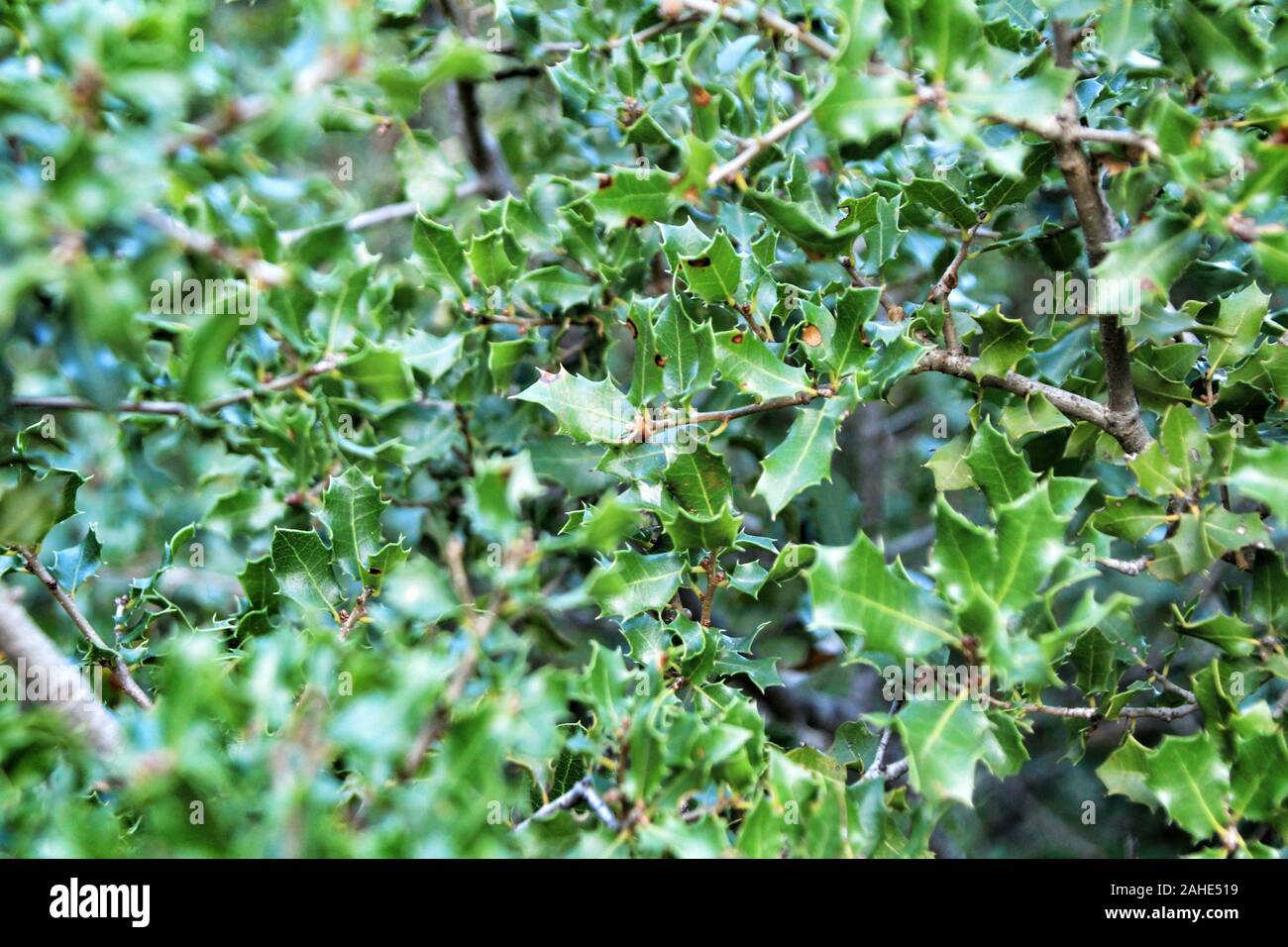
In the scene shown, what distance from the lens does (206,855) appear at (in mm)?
1072

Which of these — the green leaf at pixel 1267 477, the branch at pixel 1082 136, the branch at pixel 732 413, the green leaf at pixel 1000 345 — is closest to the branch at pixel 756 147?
the branch at pixel 1082 136

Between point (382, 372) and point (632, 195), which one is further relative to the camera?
point (632, 195)

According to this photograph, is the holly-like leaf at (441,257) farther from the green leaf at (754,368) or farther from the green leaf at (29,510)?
the green leaf at (29,510)

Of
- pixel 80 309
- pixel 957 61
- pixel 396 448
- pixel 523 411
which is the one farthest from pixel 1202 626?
pixel 80 309

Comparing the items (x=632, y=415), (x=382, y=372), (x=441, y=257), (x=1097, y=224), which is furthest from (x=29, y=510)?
(x=1097, y=224)

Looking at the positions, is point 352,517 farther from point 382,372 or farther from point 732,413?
point 732,413

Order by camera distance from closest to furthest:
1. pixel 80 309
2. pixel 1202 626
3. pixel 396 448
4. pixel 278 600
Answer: pixel 80 309, pixel 1202 626, pixel 278 600, pixel 396 448

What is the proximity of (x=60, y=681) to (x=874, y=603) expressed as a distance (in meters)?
1.01

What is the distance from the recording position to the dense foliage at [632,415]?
41.6 inches

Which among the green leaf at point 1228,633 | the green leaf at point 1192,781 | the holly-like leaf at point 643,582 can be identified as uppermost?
the green leaf at point 1228,633

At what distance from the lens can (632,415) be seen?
165 cm

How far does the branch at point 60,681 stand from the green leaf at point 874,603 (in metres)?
0.90

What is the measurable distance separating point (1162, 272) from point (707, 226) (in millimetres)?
1333
